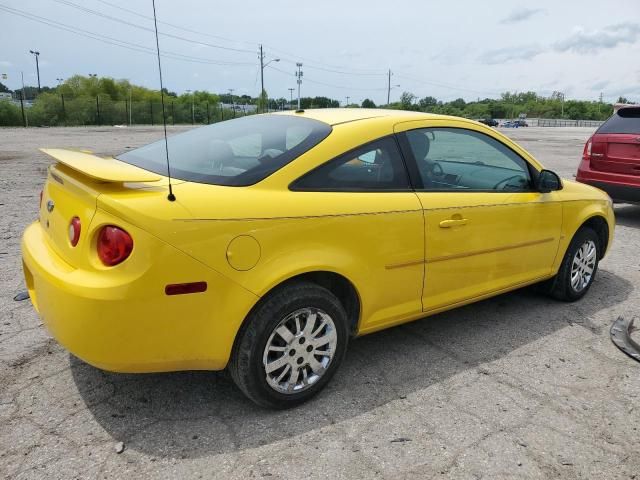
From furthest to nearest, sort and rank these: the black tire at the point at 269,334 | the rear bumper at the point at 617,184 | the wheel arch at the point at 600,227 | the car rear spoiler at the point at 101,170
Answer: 1. the rear bumper at the point at 617,184
2. the wheel arch at the point at 600,227
3. the black tire at the point at 269,334
4. the car rear spoiler at the point at 101,170

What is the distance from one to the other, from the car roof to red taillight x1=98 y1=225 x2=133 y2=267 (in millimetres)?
1364

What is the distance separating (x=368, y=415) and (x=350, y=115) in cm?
175

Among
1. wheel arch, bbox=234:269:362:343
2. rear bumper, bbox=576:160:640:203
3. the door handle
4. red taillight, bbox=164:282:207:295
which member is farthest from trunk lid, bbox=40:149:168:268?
rear bumper, bbox=576:160:640:203

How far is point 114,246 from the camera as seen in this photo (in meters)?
2.24

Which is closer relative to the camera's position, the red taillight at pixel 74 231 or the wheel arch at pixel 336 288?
the red taillight at pixel 74 231

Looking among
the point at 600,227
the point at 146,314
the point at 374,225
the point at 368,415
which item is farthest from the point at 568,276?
the point at 146,314

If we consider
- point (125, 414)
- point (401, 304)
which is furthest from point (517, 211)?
point (125, 414)

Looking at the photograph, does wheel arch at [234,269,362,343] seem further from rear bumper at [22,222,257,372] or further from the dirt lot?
the dirt lot

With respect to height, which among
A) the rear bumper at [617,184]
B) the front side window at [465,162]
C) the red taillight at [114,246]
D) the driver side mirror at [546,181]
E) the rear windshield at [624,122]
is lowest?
the rear bumper at [617,184]

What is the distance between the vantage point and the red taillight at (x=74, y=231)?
239cm

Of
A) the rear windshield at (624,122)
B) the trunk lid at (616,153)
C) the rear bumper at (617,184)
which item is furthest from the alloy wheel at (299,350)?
the rear windshield at (624,122)

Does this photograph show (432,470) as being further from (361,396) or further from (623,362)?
(623,362)

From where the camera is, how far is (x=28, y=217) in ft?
21.6

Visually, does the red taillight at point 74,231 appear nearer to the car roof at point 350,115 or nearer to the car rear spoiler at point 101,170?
the car rear spoiler at point 101,170
